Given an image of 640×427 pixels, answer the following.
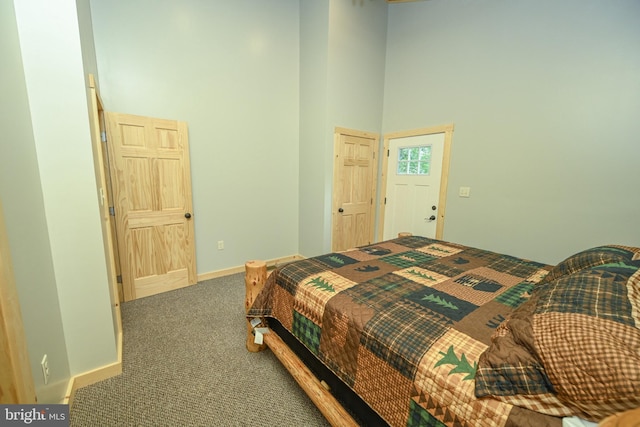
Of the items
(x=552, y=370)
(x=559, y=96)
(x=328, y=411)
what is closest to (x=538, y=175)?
(x=559, y=96)

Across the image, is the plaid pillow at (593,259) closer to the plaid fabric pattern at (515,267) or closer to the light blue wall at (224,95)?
the plaid fabric pattern at (515,267)

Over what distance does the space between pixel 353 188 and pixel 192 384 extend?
2.91m

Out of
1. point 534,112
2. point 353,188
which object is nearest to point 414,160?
point 353,188

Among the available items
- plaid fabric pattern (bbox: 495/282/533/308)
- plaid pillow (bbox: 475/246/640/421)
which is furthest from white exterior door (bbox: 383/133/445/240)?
plaid pillow (bbox: 475/246/640/421)

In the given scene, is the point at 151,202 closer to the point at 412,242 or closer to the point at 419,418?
the point at 412,242

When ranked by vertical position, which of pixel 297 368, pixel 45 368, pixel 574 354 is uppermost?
pixel 574 354

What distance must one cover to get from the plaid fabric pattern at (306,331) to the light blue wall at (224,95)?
6.97 feet

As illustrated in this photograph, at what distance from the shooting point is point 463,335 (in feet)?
3.27

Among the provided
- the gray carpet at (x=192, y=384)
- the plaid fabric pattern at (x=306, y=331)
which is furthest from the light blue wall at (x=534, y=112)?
the gray carpet at (x=192, y=384)

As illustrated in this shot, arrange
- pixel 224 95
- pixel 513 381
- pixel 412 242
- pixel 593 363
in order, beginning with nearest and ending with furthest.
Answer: pixel 593 363 < pixel 513 381 < pixel 412 242 < pixel 224 95

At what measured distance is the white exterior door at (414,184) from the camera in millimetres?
3277

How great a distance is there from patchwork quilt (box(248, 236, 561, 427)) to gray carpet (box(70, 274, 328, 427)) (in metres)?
0.43

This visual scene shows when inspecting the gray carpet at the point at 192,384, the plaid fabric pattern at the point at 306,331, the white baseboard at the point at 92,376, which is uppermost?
the plaid fabric pattern at the point at 306,331

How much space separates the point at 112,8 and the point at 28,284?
2615 mm
